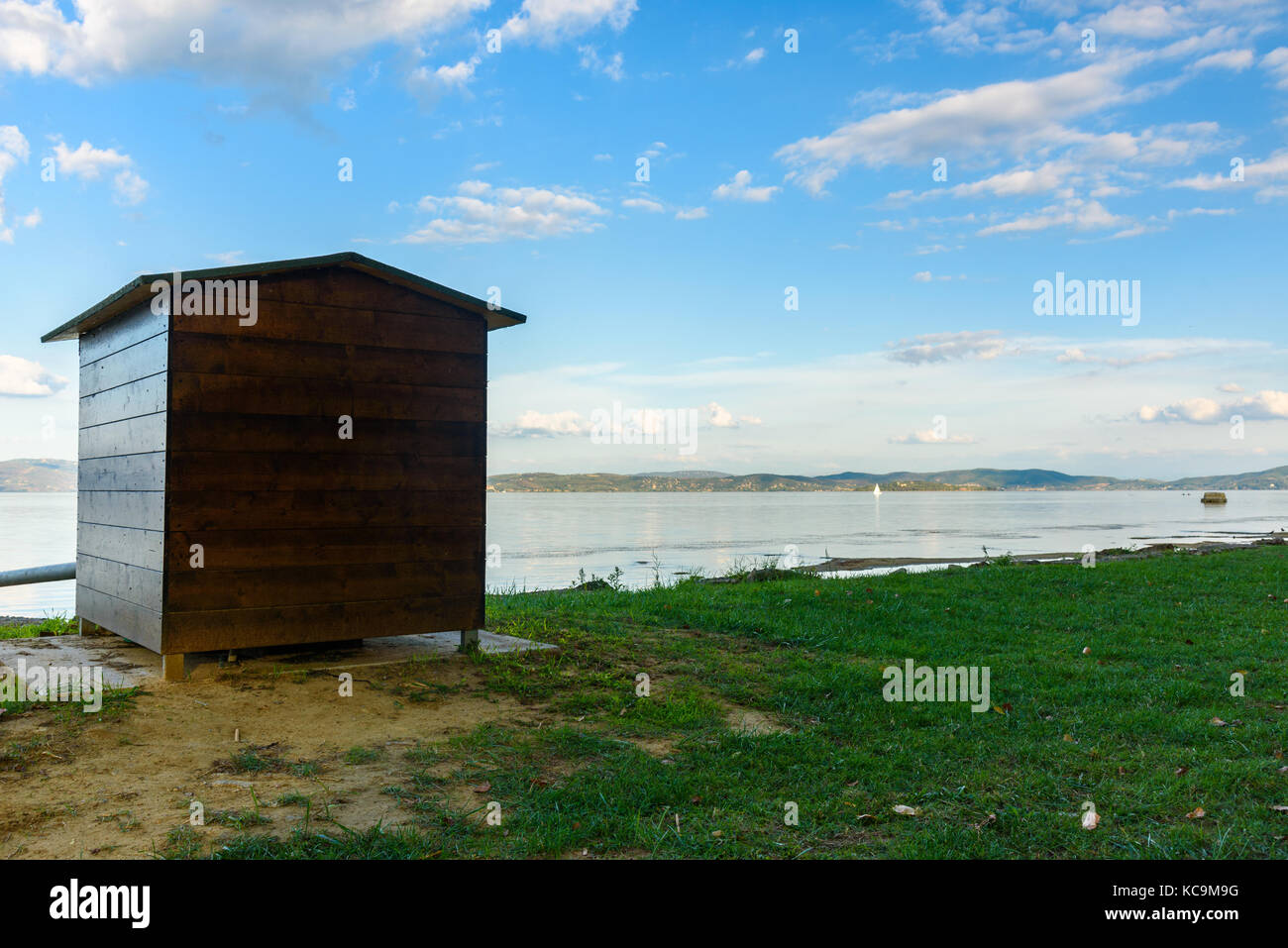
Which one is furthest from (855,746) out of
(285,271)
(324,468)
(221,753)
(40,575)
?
(40,575)

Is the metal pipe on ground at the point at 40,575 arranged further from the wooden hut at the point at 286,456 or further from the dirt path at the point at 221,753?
Answer: the dirt path at the point at 221,753

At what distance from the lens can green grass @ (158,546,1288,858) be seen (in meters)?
4.26

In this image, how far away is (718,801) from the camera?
4.83 metres

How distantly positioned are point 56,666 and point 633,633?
5.41 m

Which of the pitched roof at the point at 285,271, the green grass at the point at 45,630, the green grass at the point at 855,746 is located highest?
the pitched roof at the point at 285,271

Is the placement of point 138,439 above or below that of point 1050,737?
above

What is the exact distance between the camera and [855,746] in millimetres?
5922

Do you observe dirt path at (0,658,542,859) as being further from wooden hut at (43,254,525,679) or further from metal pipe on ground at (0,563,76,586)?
metal pipe on ground at (0,563,76,586)

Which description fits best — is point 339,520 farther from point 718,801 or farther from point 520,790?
point 718,801

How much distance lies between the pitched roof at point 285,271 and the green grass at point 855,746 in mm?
3251

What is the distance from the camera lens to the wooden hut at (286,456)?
6859mm

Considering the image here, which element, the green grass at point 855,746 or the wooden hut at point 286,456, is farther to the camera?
the wooden hut at point 286,456

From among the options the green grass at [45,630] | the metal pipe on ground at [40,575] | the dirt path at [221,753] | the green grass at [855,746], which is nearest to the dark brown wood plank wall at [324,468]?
the dirt path at [221,753]
